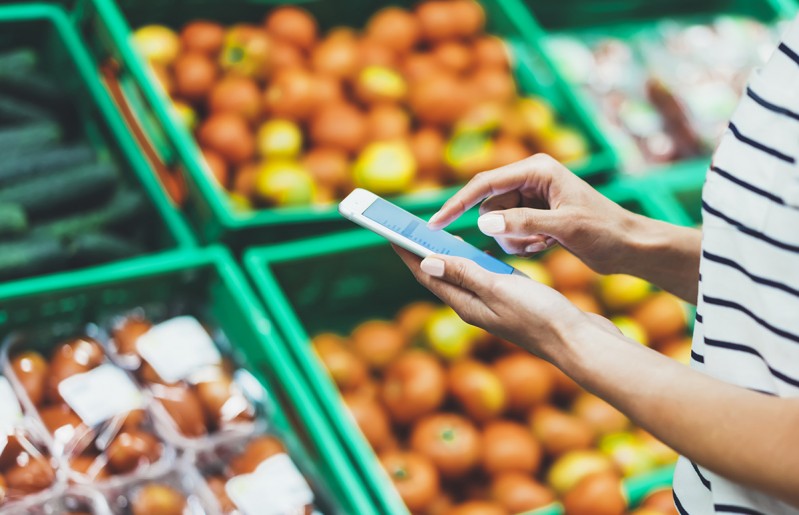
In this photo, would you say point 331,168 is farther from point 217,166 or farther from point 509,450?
point 509,450

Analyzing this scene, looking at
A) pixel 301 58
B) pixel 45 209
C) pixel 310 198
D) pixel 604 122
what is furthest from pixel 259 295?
pixel 604 122

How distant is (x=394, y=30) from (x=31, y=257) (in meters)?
1.41

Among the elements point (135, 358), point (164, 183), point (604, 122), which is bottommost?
point (604, 122)

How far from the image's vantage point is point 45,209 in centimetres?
208

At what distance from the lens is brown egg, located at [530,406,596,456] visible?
81.7 inches

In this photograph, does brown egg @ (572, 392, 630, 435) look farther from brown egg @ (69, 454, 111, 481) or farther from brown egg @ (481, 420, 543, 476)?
brown egg @ (69, 454, 111, 481)

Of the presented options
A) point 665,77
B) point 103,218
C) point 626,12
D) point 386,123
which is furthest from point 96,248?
point 626,12

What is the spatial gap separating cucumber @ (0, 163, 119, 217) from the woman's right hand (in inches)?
47.7

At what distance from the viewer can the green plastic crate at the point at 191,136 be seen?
85.0 inches

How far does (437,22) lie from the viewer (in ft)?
9.47

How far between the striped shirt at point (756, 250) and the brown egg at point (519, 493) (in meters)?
0.87

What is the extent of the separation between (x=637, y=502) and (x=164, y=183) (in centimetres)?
143

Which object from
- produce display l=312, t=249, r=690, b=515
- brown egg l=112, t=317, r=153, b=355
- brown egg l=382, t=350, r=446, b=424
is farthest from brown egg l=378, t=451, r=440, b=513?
brown egg l=112, t=317, r=153, b=355

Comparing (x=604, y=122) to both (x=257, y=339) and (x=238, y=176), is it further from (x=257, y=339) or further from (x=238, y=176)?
(x=257, y=339)
